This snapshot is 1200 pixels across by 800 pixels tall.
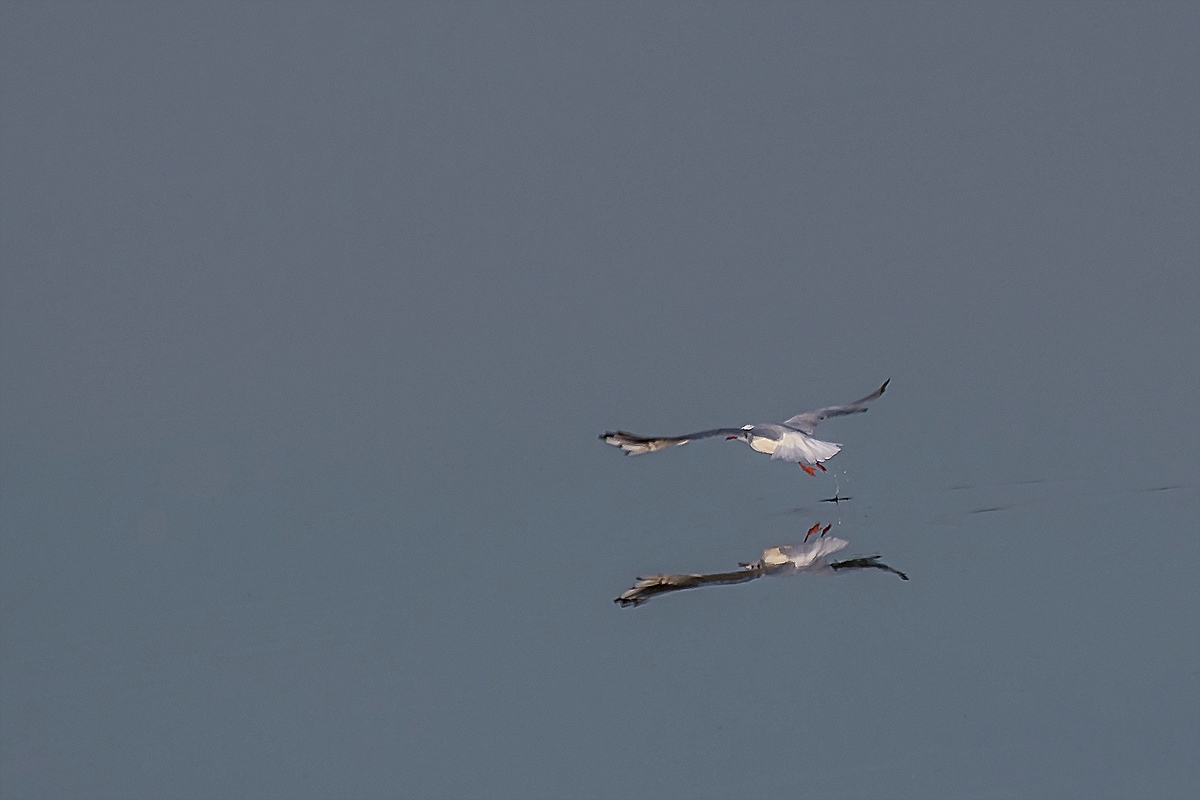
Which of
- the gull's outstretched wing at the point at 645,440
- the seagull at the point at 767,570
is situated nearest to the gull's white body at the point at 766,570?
the seagull at the point at 767,570

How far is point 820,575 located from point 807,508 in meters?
0.39

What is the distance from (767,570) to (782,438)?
423mm

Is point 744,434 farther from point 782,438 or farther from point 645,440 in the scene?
point 645,440

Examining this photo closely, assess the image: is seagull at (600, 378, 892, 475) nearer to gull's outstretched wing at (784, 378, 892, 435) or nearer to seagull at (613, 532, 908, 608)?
gull's outstretched wing at (784, 378, 892, 435)

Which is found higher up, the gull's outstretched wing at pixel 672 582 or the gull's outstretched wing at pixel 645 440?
the gull's outstretched wing at pixel 645 440

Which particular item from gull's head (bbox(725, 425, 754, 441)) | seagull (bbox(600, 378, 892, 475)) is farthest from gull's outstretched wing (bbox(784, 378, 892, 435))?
gull's head (bbox(725, 425, 754, 441))

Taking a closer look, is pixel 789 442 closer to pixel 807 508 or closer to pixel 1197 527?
pixel 807 508

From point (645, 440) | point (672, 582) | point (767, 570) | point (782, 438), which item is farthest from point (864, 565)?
point (645, 440)

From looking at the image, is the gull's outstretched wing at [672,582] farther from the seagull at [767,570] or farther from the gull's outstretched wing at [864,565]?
the gull's outstretched wing at [864,565]

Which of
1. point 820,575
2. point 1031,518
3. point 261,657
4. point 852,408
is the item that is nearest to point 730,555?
point 820,575

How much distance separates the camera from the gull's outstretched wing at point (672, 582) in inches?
181

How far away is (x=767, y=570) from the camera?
15.3 ft

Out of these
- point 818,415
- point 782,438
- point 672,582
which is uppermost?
point 818,415

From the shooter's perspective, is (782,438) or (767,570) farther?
(782,438)
